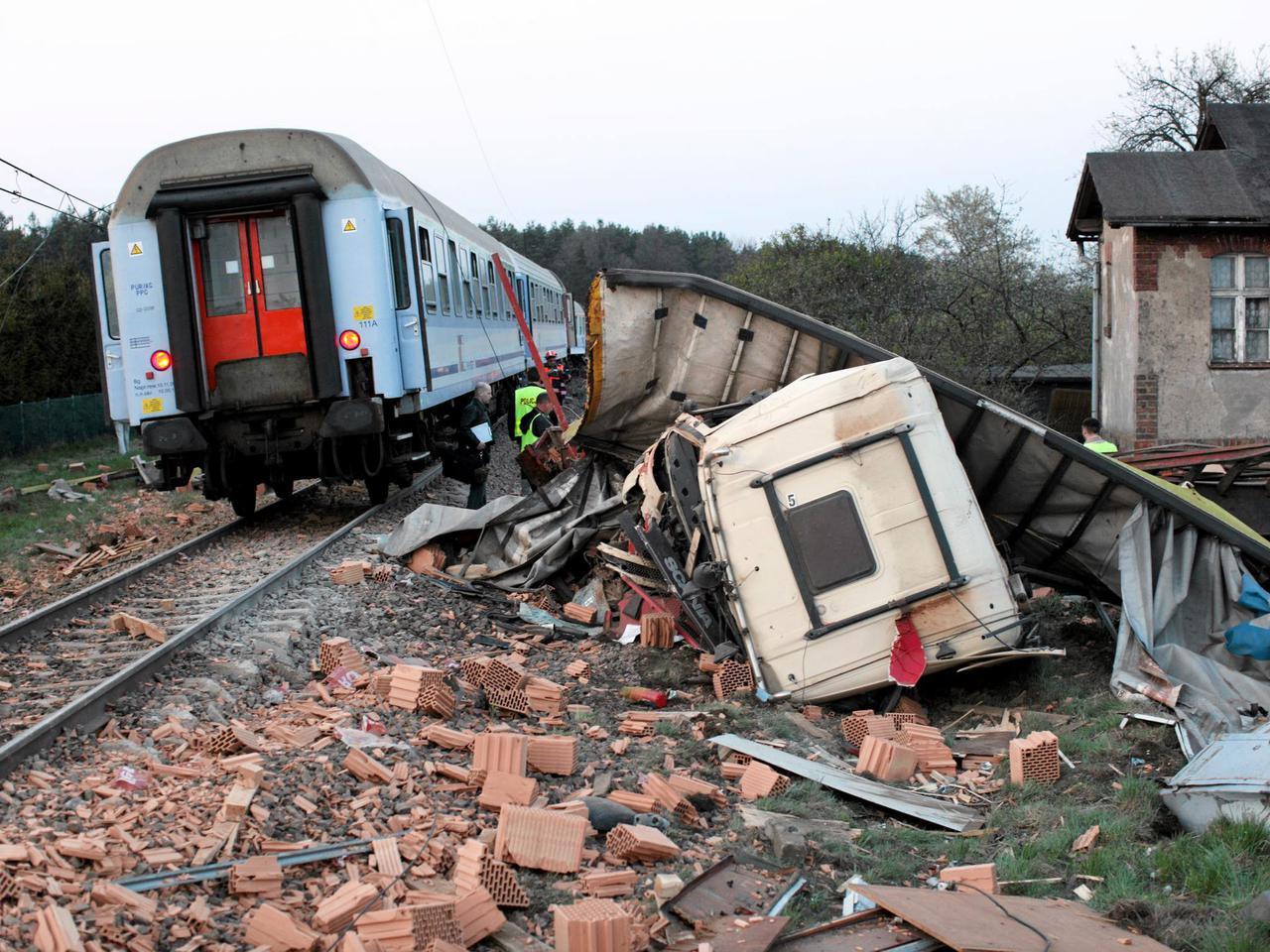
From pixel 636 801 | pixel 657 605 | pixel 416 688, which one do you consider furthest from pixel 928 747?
pixel 416 688

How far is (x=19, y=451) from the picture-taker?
949 inches

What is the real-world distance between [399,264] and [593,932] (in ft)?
29.4

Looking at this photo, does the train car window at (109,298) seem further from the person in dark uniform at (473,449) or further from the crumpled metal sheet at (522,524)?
the crumpled metal sheet at (522,524)

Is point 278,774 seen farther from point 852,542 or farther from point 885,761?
point 852,542

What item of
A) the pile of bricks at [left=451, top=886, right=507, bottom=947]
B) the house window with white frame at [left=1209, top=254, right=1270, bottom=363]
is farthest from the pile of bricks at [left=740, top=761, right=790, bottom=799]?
the house window with white frame at [left=1209, top=254, right=1270, bottom=363]

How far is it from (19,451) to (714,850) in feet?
75.3

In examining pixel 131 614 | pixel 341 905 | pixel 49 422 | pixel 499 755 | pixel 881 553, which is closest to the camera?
pixel 341 905

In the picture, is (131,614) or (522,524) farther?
(522,524)

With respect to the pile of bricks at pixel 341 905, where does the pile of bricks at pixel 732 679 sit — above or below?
below

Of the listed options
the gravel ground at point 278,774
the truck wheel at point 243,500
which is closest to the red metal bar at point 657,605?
the gravel ground at point 278,774

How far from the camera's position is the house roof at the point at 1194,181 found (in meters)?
15.7

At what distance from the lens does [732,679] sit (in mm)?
7184

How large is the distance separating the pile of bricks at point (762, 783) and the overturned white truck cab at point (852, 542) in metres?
1.29

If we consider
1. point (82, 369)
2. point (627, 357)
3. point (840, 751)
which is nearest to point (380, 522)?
point (627, 357)
